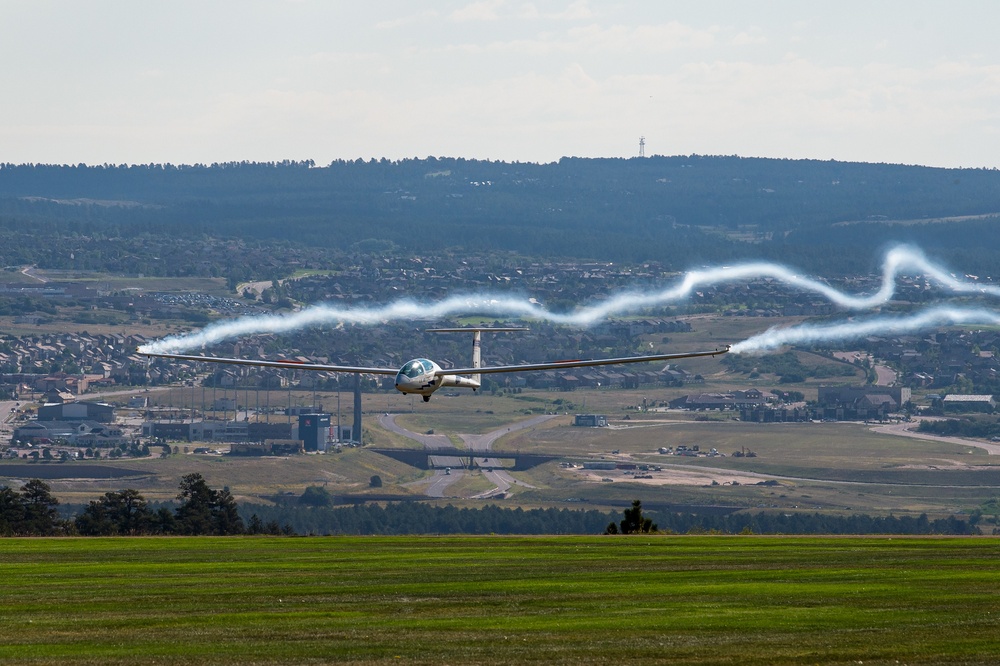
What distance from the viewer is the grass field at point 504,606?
48.6 metres

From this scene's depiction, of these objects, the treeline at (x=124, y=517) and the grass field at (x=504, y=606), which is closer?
the grass field at (x=504, y=606)

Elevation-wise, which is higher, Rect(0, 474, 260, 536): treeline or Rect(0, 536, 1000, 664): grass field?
Rect(0, 536, 1000, 664): grass field

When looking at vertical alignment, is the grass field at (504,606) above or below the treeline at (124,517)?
above

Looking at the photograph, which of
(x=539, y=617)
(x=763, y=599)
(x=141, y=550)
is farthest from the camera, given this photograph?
(x=141, y=550)

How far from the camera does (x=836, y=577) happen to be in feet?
227

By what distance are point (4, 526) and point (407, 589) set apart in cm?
8424

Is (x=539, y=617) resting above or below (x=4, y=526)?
above

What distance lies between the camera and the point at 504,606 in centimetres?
5891

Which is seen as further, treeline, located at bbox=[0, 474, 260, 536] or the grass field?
treeline, located at bbox=[0, 474, 260, 536]

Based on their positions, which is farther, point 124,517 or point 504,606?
point 124,517

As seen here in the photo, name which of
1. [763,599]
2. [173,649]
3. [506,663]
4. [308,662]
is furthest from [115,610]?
[763,599]

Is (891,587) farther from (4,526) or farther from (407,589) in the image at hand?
(4,526)

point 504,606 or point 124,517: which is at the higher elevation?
point 504,606

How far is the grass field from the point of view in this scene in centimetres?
4862
